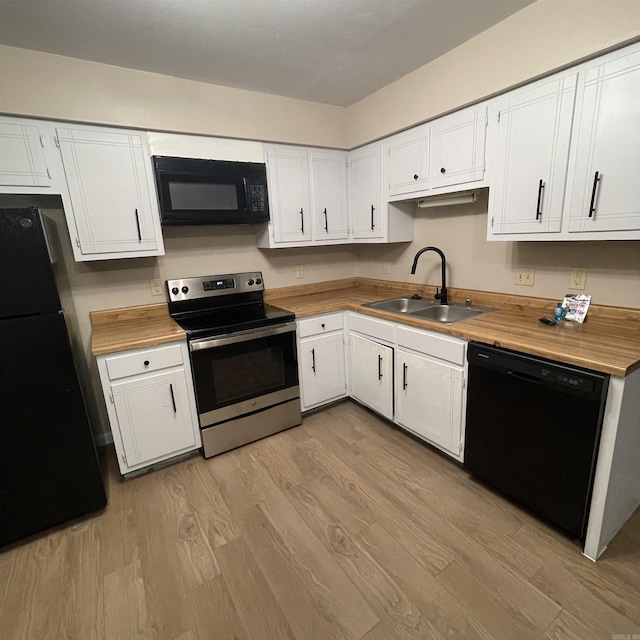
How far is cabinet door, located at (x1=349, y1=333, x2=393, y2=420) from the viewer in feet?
7.72

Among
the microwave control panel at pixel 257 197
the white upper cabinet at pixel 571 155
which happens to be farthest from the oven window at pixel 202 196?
the white upper cabinet at pixel 571 155

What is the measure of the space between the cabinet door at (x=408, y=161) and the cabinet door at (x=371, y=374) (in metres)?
1.15

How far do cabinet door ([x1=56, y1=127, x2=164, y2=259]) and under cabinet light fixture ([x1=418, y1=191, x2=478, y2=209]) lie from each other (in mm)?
1903

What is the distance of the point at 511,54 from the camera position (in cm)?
167

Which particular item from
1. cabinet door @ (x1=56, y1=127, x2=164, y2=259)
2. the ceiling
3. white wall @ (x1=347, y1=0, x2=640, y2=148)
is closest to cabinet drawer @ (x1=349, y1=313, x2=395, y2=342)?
white wall @ (x1=347, y1=0, x2=640, y2=148)

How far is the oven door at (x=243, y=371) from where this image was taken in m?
2.10

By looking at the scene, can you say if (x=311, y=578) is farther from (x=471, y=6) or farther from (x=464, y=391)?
(x=471, y=6)

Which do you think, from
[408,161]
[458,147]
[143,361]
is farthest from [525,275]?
[143,361]

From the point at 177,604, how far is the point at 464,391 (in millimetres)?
1642

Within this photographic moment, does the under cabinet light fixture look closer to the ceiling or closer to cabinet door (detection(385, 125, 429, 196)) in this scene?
cabinet door (detection(385, 125, 429, 196))

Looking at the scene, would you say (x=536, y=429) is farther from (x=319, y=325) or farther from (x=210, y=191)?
(x=210, y=191)

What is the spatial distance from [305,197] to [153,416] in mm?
1940

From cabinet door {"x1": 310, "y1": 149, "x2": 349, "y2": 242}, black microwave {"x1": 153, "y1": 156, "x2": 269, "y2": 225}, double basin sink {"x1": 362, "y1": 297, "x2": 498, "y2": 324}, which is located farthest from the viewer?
cabinet door {"x1": 310, "y1": 149, "x2": 349, "y2": 242}

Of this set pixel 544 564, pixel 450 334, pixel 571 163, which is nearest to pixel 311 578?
pixel 544 564
